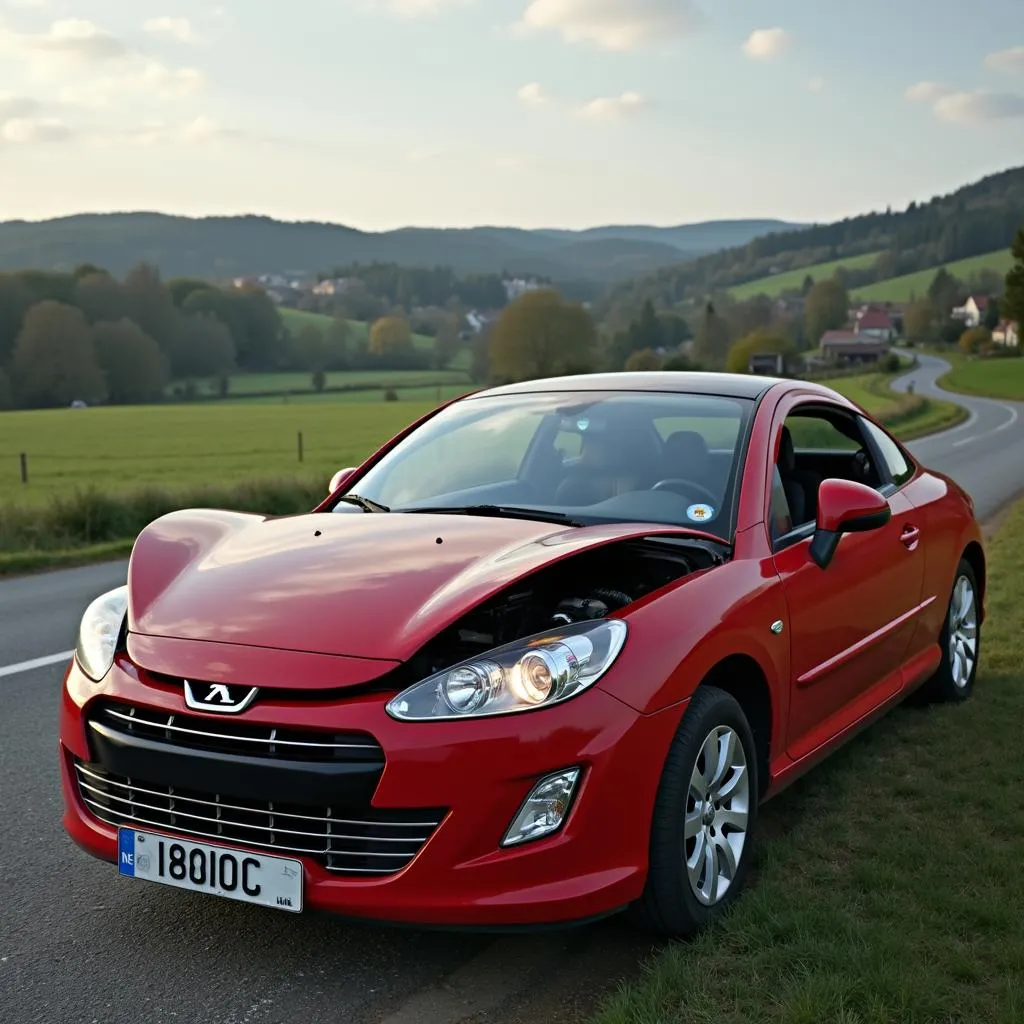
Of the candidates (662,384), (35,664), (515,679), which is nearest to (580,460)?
(662,384)

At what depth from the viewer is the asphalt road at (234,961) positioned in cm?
320

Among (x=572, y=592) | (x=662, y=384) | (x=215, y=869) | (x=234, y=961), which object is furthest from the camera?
(x=662, y=384)

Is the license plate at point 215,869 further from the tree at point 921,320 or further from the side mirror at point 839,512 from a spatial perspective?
the tree at point 921,320

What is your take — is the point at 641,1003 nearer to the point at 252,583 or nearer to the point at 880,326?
the point at 252,583

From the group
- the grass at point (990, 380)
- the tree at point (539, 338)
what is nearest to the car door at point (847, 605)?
the grass at point (990, 380)

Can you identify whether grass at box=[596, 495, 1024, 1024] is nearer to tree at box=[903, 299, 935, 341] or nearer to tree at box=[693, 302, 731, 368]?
tree at box=[693, 302, 731, 368]

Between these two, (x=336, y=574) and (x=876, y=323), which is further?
(x=876, y=323)

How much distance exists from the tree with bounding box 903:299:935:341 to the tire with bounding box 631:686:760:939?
6512 inches

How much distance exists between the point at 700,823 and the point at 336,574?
4.28 ft

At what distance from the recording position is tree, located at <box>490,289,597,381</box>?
9338 centimetres

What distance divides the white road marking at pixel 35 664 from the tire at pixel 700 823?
4.51m

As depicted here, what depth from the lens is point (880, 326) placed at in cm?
16988

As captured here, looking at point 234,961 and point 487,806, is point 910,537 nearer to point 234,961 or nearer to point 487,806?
point 487,806

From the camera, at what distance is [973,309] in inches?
6781
